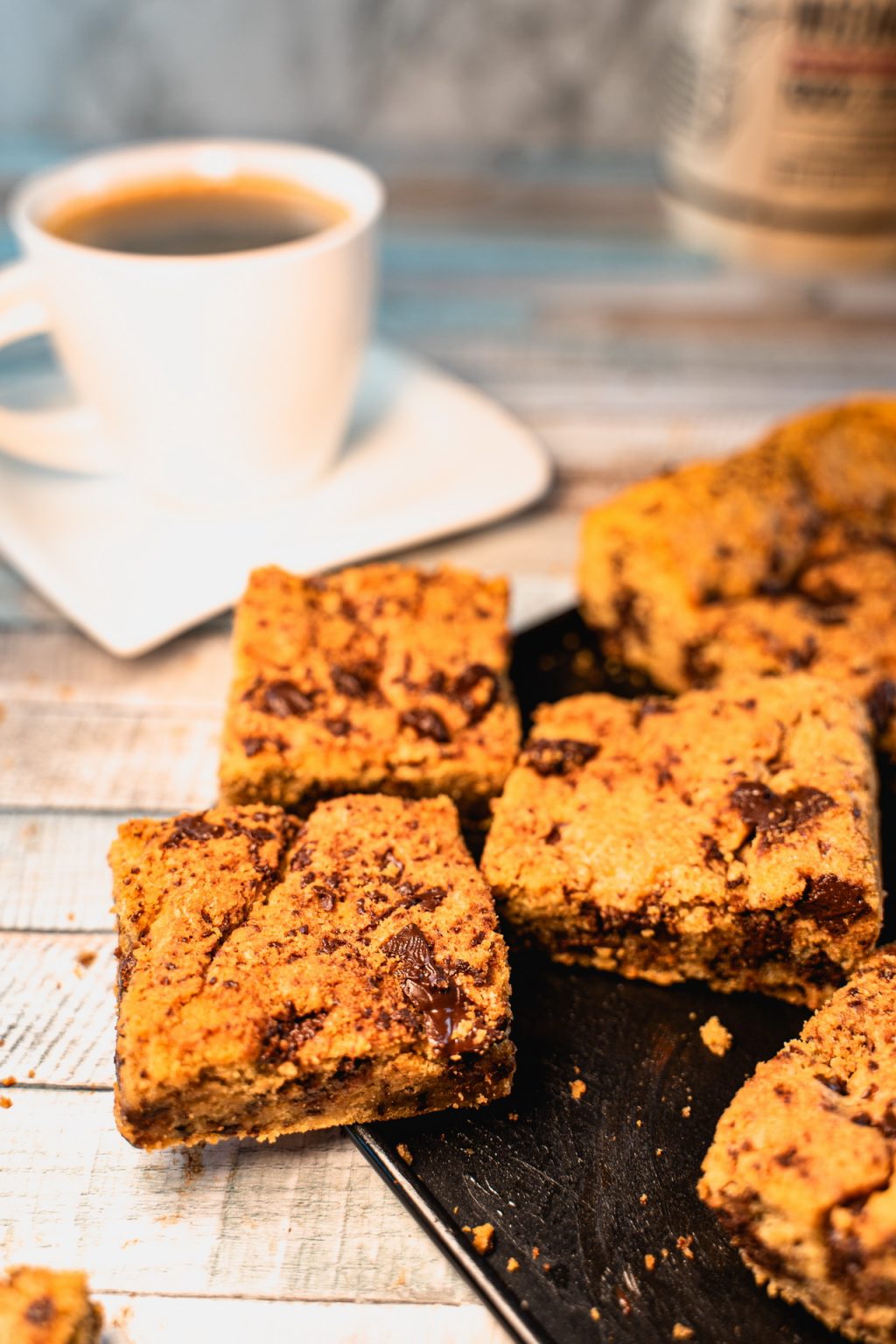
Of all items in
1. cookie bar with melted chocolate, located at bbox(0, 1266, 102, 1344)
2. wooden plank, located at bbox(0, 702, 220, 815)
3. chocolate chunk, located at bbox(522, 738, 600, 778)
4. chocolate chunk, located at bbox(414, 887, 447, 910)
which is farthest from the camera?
wooden plank, located at bbox(0, 702, 220, 815)

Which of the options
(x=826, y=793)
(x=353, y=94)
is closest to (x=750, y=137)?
(x=353, y=94)

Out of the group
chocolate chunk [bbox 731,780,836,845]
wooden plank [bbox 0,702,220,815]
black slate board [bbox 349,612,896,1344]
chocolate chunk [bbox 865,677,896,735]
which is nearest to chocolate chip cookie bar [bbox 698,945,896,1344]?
black slate board [bbox 349,612,896,1344]

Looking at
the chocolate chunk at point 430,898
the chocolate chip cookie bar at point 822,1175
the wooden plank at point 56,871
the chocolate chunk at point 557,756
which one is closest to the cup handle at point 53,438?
the wooden plank at point 56,871

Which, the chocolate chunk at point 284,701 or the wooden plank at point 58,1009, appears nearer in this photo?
the wooden plank at point 58,1009

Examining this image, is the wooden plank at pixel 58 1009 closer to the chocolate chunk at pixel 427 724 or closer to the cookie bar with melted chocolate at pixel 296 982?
the cookie bar with melted chocolate at pixel 296 982

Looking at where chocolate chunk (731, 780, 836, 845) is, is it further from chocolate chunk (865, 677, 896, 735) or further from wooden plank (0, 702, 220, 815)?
wooden plank (0, 702, 220, 815)

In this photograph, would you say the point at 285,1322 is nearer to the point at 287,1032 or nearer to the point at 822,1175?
the point at 287,1032
